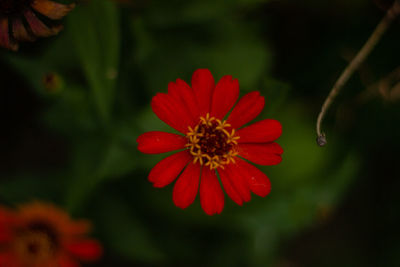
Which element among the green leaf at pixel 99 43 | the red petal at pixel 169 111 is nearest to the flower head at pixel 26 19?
the green leaf at pixel 99 43

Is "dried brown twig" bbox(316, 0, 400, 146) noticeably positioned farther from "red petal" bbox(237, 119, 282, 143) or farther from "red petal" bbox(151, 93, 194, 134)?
"red petal" bbox(151, 93, 194, 134)

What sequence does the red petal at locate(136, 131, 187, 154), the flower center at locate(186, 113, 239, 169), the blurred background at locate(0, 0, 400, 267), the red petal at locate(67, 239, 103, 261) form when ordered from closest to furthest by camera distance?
1. the red petal at locate(136, 131, 187, 154)
2. the flower center at locate(186, 113, 239, 169)
3. the blurred background at locate(0, 0, 400, 267)
4. the red petal at locate(67, 239, 103, 261)

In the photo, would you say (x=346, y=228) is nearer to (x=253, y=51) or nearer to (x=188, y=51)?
(x=253, y=51)

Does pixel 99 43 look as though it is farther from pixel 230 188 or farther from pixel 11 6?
pixel 230 188

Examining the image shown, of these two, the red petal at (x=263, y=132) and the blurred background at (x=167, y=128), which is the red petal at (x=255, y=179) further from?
the blurred background at (x=167, y=128)

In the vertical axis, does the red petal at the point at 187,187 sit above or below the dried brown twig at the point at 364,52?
below

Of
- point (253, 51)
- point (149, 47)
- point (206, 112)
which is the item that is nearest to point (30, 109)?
point (149, 47)

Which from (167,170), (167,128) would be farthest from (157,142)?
(167,128)

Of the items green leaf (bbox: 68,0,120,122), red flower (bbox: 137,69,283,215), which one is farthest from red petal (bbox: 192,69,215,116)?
green leaf (bbox: 68,0,120,122)
